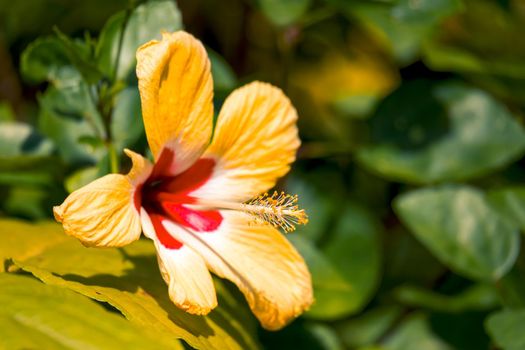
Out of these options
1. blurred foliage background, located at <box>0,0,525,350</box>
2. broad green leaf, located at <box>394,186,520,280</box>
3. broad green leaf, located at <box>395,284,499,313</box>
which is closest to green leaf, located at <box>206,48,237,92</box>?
blurred foliage background, located at <box>0,0,525,350</box>

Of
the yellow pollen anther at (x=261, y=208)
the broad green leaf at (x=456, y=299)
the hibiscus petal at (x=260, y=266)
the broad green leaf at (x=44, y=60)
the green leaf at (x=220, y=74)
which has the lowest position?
the broad green leaf at (x=456, y=299)

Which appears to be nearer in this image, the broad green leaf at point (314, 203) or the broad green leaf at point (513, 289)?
the broad green leaf at point (513, 289)

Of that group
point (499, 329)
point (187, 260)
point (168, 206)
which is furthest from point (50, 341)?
point (499, 329)

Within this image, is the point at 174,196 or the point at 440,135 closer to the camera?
the point at 174,196

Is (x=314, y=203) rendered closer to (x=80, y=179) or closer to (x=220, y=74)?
(x=220, y=74)

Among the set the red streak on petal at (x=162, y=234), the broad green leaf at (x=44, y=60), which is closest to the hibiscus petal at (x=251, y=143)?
the red streak on petal at (x=162, y=234)

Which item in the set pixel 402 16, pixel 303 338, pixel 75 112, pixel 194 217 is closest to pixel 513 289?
pixel 303 338

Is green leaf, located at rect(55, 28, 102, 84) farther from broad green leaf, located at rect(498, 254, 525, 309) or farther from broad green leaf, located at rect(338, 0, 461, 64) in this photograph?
broad green leaf, located at rect(498, 254, 525, 309)

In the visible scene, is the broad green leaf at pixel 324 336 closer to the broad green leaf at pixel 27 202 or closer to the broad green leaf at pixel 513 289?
the broad green leaf at pixel 513 289
